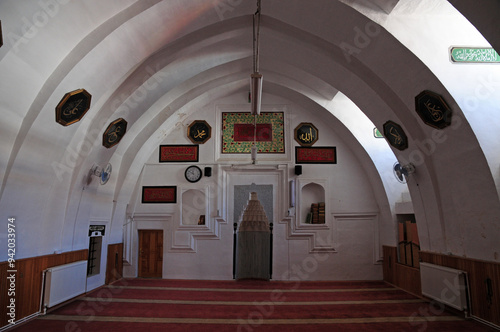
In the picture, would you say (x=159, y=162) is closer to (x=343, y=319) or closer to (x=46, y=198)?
(x=46, y=198)

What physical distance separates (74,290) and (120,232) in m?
2.34

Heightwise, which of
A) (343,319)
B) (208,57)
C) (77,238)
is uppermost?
(208,57)

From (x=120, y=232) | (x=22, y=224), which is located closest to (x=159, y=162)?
(x=120, y=232)

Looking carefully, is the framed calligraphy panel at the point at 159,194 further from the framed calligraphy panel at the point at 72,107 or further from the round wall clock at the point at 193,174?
the framed calligraphy panel at the point at 72,107

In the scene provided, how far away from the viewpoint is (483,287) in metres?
4.54

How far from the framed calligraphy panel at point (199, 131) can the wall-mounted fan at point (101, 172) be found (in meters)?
2.25

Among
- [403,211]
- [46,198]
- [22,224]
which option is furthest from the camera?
[403,211]

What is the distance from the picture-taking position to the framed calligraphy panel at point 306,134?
8289 mm

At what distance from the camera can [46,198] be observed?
4746mm

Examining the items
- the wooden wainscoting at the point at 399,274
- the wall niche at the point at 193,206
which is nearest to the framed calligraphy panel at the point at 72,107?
the wall niche at the point at 193,206

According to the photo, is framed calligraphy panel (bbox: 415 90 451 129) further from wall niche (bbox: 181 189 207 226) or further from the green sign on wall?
wall niche (bbox: 181 189 207 226)

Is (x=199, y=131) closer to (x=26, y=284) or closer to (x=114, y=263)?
(x=114, y=263)

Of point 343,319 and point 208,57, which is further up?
point 208,57

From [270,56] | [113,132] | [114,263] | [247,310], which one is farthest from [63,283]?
[270,56]
